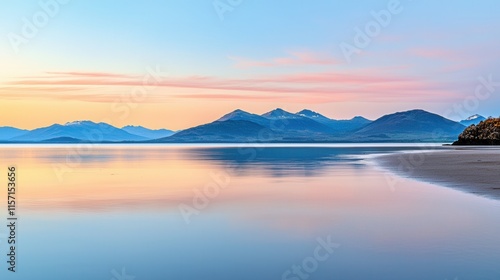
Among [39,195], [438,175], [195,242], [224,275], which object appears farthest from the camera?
[438,175]

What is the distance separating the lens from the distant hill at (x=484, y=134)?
529 feet

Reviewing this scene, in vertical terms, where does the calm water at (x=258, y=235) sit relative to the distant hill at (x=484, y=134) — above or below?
below

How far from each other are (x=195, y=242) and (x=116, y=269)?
12.7 ft

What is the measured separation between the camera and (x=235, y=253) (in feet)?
50.1

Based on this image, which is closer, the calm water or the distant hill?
the calm water

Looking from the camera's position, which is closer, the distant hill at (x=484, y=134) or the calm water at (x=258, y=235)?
the calm water at (x=258, y=235)

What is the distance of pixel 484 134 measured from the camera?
543ft

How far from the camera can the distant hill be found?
6348 inches

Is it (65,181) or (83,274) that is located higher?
(65,181)

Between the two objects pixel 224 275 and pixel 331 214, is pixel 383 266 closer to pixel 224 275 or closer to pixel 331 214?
pixel 224 275

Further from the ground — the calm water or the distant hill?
the distant hill

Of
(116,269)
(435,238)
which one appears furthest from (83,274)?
(435,238)

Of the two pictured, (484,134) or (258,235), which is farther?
(484,134)

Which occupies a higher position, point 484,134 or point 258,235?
point 484,134
